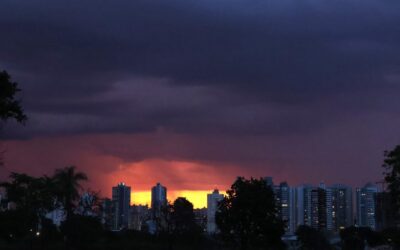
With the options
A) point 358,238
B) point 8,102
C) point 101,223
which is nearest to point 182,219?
point 101,223

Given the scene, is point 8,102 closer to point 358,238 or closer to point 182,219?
point 182,219

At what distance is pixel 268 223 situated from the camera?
53.9 meters

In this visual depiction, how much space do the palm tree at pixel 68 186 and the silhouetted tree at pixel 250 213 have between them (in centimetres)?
1927

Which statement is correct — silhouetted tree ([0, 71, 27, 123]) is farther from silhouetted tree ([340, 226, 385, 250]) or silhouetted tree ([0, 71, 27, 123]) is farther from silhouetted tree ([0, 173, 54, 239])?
silhouetted tree ([340, 226, 385, 250])

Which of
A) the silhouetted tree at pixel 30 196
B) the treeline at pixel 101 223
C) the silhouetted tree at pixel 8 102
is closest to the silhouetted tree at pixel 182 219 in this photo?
the treeline at pixel 101 223

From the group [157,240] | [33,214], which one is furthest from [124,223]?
[33,214]

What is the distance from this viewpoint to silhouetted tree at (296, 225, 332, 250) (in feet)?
368

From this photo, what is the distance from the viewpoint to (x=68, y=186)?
6912 centimetres

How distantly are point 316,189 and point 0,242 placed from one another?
107469mm

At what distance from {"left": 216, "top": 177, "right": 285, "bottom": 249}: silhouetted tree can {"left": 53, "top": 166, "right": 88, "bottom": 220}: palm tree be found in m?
19.3

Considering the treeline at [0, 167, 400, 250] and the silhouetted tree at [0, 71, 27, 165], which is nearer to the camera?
the silhouetted tree at [0, 71, 27, 165]

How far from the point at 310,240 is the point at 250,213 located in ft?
199

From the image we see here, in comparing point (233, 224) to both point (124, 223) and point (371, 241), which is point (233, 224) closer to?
point (371, 241)

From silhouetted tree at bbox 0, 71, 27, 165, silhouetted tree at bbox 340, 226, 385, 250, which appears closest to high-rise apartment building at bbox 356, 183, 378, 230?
silhouetted tree at bbox 340, 226, 385, 250
